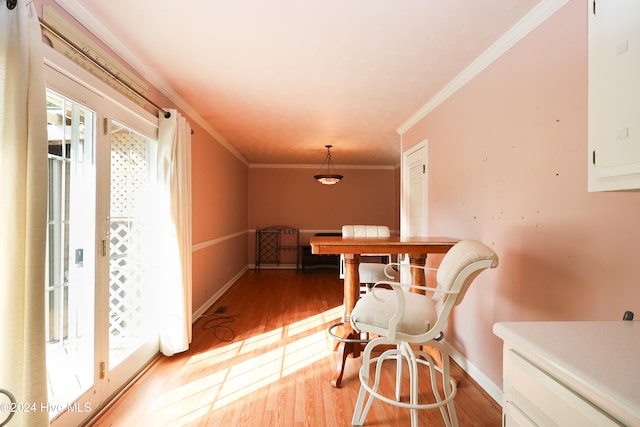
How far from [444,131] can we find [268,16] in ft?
5.99

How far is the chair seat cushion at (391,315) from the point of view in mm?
1438

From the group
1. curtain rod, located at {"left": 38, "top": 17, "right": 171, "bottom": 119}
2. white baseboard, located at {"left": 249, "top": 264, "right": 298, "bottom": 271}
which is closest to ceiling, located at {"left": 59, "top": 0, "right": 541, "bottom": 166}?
curtain rod, located at {"left": 38, "top": 17, "right": 171, "bottom": 119}

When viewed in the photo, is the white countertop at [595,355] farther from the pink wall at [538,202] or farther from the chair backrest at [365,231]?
the chair backrest at [365,231]

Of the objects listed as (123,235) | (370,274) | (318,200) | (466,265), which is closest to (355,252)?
(466,265)

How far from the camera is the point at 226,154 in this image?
4613mm

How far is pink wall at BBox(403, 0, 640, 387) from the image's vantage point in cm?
124

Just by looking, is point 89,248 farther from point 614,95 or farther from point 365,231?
point 614,95

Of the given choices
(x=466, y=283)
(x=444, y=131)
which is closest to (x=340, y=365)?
(x=466, y=283)

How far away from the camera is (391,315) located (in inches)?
57.7

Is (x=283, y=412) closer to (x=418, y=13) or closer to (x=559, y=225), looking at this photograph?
(x=559, y=225)

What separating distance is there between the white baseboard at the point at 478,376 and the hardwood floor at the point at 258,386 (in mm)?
39

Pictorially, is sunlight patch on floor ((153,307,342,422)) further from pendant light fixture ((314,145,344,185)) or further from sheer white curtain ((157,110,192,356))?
pendant light fixture ((314,145,344,185))

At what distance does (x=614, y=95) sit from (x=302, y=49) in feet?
5.44

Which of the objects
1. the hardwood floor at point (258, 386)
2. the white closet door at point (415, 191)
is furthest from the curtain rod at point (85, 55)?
the white closet door at point (415, 191)
